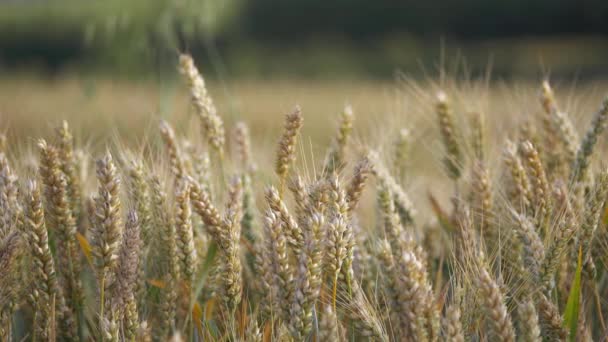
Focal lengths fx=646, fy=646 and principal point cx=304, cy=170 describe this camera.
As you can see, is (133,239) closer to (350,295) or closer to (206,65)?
(350,295)

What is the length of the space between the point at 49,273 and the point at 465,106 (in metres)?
0.87

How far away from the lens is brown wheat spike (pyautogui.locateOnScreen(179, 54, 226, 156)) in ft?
3.72

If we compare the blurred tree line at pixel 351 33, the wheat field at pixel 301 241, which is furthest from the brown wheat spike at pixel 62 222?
the blurred tree line at pixel 351 33

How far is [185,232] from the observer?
87 centimetres

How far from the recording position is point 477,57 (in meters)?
14.6

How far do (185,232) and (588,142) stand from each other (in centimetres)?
70

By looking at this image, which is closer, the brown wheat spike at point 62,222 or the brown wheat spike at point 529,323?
the brown wheat spike at point 529,323

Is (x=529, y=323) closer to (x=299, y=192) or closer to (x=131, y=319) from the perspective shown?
(x=299, y=192)

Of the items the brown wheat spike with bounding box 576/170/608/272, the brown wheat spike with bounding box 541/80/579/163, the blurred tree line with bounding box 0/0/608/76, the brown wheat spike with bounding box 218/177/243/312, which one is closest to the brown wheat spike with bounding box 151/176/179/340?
the brown wheat spike with bounding box 218/177/243/312

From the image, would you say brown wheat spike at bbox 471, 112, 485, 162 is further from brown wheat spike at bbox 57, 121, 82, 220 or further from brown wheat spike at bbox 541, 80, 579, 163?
brown wheat spike at bbox 57, 121, 82, 220

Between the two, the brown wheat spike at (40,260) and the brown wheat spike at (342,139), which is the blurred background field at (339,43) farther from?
the brown wheat spike at (40,260)

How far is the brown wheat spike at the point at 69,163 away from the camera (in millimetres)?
1026

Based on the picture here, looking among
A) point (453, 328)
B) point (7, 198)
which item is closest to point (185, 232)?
point (7, 198)

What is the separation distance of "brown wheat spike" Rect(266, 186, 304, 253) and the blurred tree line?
11.8 meters
